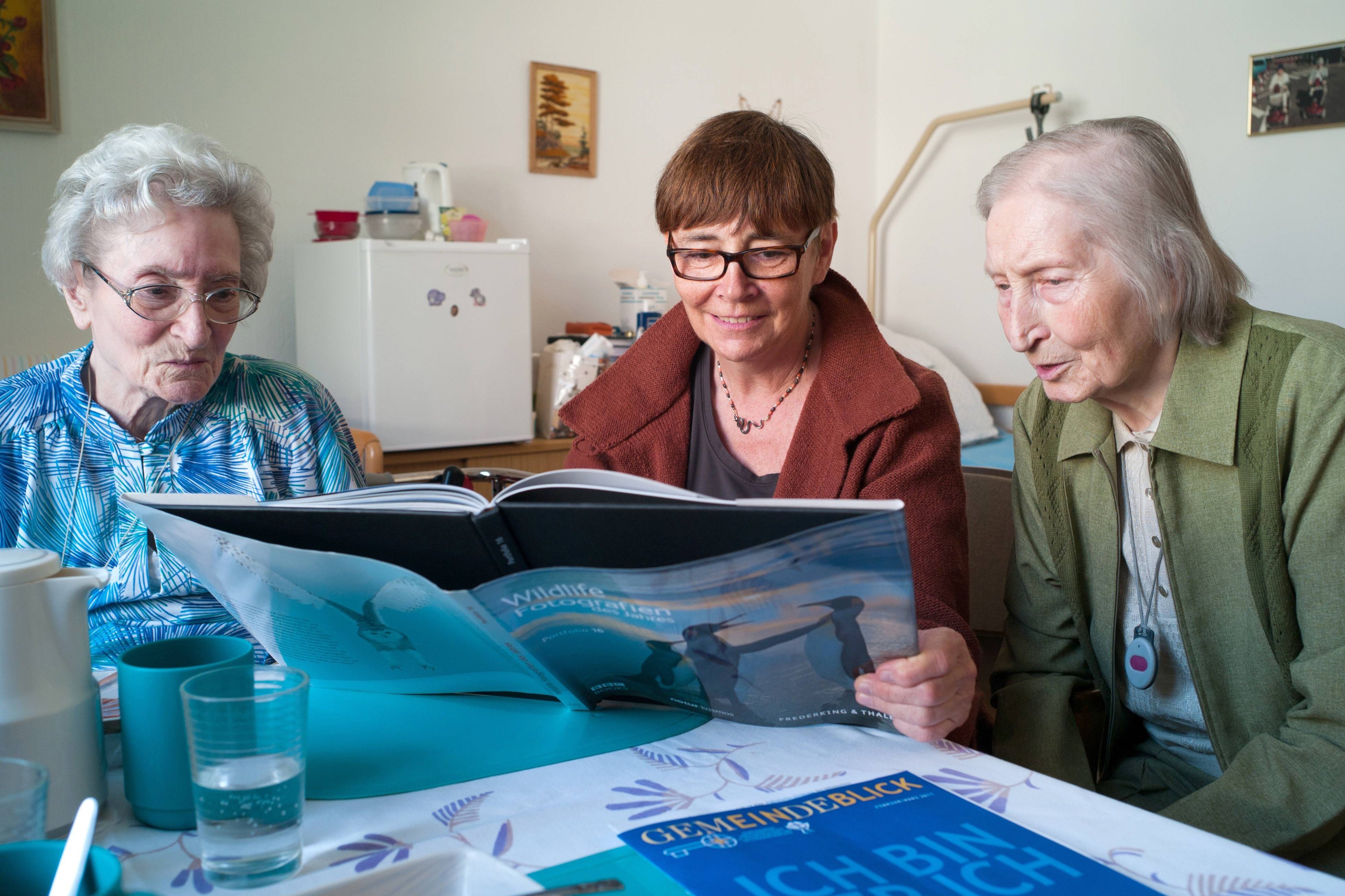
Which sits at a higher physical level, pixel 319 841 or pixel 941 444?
pixel 941 444

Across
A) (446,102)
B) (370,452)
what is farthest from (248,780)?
(446,102)

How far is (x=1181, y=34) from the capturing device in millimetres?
3316

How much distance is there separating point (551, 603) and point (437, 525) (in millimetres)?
110

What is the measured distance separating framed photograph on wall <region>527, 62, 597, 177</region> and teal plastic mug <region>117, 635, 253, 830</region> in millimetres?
3063

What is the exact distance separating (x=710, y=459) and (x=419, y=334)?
1.73 meters

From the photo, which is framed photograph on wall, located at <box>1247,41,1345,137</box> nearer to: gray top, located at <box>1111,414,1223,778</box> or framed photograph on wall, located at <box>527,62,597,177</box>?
framed photograph on wall, located at <box>527,62,597,177</box>

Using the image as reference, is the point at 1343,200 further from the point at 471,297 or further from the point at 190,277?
the point at 190,277

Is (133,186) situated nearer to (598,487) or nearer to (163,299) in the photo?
(163,299)

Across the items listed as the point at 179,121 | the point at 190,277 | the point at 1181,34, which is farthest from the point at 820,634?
the point at 1181,34

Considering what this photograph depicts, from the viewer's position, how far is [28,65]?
8.54 feet

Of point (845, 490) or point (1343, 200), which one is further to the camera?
point (1343, 200)

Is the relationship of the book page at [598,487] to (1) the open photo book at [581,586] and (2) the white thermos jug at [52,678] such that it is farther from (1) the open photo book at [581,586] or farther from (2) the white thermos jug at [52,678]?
(2) the white thermos jug at [52,678]

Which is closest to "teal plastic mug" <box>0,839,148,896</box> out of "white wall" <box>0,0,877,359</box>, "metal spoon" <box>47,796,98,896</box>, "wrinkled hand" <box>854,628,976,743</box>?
"metal spoon" <box>47,796,98,896</box>

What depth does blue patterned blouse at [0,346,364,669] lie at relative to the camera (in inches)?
46.9
